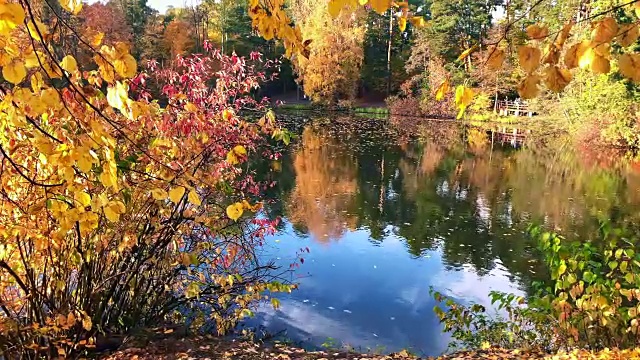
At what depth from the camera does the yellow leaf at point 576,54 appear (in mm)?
1140

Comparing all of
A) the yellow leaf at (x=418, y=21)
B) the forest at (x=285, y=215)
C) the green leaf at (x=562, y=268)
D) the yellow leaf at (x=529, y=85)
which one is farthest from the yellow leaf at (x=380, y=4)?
the green leaf at (x=562, y=268)

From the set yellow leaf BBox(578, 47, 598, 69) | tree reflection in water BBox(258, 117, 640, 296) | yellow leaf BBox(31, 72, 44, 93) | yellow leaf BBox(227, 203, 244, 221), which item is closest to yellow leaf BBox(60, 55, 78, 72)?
yellow leaf BBox(31, 72, 44, 93)

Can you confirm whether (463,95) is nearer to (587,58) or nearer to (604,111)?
(587,58)

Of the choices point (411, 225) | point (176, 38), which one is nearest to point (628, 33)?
point (411, 225)

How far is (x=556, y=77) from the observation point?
3.93ft

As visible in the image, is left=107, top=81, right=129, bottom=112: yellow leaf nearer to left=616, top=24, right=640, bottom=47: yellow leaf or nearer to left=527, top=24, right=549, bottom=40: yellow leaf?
left=527, top=24, right=549, bottom=40: yellow leaf

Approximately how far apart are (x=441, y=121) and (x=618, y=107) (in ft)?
47.9

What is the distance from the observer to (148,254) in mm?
4043

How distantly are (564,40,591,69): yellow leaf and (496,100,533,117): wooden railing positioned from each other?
32152mm

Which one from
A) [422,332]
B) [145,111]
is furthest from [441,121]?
[145,111]

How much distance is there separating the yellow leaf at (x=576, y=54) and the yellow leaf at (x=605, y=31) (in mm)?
22

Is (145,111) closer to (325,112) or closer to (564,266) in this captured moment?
(564,266)

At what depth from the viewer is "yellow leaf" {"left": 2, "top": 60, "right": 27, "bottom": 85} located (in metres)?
1.26

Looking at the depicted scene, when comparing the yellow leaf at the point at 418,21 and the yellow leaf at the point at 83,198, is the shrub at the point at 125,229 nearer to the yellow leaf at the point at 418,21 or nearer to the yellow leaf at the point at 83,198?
the yellow leaf at the point at 83,198
